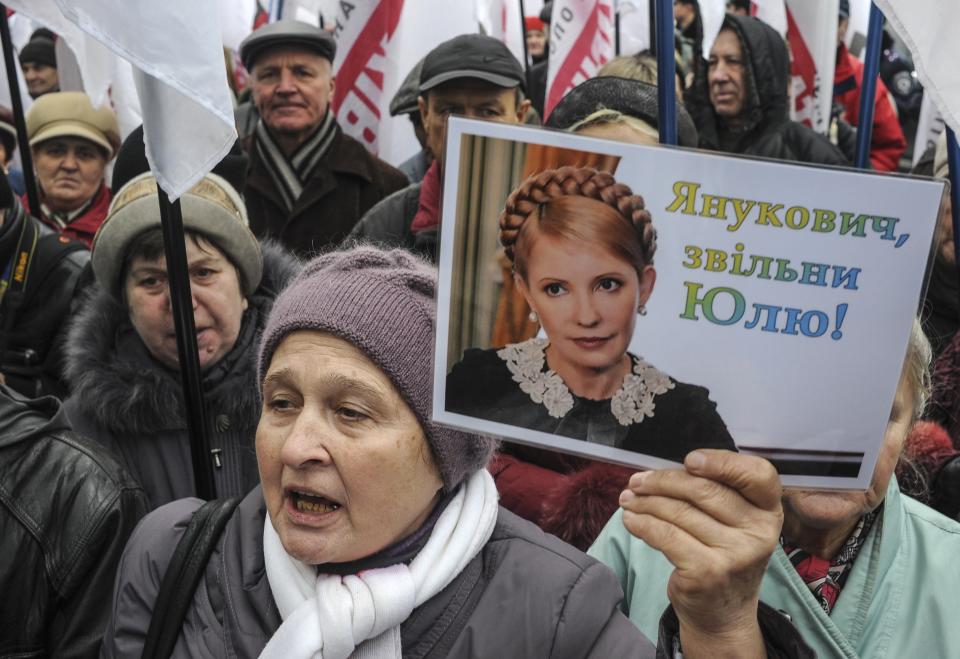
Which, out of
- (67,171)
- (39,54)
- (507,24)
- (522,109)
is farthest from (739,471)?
(39,54)

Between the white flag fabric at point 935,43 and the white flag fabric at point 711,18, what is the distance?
350 centimetres

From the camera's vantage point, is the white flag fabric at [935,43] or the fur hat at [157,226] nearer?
the white flag fabric at [935,43]

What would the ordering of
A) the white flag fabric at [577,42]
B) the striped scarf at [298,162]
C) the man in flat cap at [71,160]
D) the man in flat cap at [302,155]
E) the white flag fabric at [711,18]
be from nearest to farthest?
1. the man in flat cap at [302,155]
2. the striped scarf at [298,162]
3. the white flag fabric at [711,18]
4. the man in flat cap at [71,160]
5. the white flag fabric at [577,42]

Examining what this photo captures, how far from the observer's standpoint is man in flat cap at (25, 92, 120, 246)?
17.9 feet

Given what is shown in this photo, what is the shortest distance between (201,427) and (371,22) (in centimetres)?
392

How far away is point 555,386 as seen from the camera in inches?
63.6

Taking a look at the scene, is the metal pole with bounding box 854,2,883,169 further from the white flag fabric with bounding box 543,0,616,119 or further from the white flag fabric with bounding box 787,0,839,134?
the white flag fabric with bounding box 543,0,616,119

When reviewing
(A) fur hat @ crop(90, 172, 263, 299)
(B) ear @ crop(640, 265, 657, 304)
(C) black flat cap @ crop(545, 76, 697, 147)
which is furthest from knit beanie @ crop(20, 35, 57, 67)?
(B) ear @ crop(640, 265, 657, 304)

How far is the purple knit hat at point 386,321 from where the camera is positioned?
1.94 m

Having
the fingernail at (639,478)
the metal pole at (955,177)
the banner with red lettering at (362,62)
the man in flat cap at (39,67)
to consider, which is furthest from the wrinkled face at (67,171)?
the fingernail at (639,478)

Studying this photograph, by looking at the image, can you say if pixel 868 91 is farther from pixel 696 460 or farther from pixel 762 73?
pixel 696 460

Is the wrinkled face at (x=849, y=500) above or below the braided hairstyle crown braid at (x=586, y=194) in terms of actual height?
below

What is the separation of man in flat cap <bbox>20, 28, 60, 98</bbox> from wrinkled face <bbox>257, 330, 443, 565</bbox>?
20.8 ft

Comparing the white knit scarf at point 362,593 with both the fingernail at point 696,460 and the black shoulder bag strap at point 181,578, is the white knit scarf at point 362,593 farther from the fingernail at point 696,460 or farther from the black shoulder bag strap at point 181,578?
the fingernail at point 696,460
